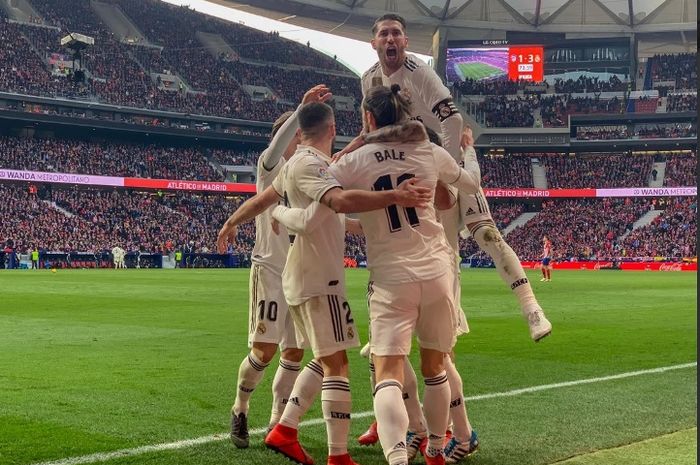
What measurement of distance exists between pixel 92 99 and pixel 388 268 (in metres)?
A: 58.7

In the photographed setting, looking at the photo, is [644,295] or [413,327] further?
[644,295]

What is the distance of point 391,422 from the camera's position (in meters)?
5.02

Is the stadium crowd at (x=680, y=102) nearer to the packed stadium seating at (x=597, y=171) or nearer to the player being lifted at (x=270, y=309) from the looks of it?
the packed stadium seating at (x=597, y=171)

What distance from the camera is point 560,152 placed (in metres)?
76.3

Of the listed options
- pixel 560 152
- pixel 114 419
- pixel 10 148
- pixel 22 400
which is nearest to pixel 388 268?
pixel 114 419

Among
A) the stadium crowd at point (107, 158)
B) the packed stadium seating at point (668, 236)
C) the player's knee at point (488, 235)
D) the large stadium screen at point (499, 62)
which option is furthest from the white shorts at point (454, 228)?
the large stadium screen at point (499, 62)

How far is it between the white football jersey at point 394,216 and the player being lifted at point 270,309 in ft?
4.32

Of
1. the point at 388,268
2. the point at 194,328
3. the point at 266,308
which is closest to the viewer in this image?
the point at 388,268

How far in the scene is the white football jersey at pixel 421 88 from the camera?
653 cm

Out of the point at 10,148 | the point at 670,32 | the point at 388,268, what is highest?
the point at 670,32

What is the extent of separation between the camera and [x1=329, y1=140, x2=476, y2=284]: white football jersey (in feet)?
17.2

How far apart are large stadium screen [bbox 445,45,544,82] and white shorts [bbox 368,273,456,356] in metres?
70.7

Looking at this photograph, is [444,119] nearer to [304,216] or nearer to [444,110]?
[444,110]

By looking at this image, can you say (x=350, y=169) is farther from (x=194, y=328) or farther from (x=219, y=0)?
(x=219, y=0)
